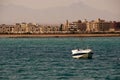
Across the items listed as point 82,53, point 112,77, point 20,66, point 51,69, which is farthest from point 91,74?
point 82,53

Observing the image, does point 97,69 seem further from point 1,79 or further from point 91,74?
point 1,79

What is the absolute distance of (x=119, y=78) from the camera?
49031 mm

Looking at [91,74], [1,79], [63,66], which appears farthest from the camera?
[63,66]

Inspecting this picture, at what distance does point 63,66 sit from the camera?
61250 millimetres

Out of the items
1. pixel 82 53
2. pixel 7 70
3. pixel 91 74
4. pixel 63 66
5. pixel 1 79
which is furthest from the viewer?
pixel 82 53

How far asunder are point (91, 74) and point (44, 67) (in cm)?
901

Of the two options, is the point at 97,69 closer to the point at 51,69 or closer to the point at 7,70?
the point at 51,69

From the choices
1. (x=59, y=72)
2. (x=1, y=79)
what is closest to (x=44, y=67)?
(x=59, y=72)

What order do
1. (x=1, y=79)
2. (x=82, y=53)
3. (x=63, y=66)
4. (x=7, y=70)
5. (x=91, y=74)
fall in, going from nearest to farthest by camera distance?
1. (x=1, y=79)
2. (x=91, y=74)
3. (x=7, y=70)
4. (x=63, y=66)
5. (x=82, y=53)

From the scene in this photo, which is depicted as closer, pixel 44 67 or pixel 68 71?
pixel 68 71

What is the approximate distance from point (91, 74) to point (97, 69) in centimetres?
554

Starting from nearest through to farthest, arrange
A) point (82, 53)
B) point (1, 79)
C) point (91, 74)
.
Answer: point (1, 79), point (91, 74), point (82, 53)

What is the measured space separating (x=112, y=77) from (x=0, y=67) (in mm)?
14896

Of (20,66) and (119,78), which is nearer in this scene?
(119,78)
